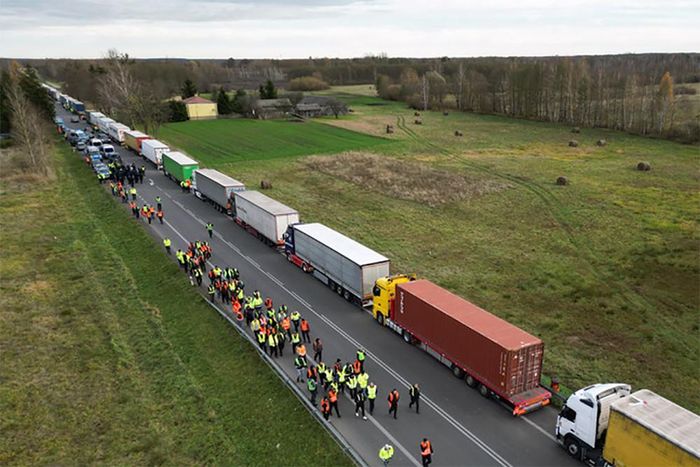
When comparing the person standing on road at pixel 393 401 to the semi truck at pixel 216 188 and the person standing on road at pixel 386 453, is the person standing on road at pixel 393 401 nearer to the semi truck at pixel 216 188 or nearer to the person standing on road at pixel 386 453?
the person standing on road at pixel 386 453

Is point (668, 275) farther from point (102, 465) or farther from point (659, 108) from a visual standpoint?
point (659, 108)

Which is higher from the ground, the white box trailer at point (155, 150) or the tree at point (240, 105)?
the tree at point (240, 105)

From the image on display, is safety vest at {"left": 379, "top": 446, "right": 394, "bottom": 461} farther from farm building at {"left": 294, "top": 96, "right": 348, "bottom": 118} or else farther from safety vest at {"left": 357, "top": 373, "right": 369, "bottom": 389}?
farm building at {"left": 294, "top": 96, "right": 348, "bottom": 118}

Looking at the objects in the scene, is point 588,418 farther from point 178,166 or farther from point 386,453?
point 178,166

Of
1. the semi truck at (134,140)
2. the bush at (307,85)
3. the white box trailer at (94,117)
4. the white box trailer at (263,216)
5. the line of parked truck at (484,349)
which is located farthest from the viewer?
the bush at (307,85)

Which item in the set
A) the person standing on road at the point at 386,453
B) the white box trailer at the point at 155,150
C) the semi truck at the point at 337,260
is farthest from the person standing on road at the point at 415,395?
the white box trailer at the point at 155,150

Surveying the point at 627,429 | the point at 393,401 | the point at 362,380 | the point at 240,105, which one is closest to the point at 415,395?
the point at 393,401
